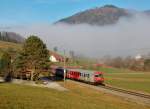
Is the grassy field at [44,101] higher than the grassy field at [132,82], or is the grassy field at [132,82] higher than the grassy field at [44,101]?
the grassy field at [44,101]

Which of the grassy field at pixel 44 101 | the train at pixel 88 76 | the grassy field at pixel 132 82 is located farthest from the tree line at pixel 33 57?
the grassy field at pixel 44 101

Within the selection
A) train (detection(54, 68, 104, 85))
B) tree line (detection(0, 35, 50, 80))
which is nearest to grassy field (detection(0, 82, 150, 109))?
train (detection(54, 68, 104, 85))

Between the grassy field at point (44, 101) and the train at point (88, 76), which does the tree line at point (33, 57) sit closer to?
the train at point (88, 76)

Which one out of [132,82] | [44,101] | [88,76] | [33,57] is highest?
[33,57]

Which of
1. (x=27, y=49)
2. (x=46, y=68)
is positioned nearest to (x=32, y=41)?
(x=27, y=49)

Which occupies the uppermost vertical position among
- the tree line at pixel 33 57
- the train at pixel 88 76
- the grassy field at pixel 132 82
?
the tree line at pixel 33 57

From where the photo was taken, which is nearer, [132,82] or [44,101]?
[44,101]

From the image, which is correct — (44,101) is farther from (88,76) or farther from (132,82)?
(132,82)

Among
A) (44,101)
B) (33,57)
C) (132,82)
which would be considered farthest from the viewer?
(132,82)

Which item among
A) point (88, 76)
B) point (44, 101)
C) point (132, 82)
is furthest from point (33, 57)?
point (44, 101)

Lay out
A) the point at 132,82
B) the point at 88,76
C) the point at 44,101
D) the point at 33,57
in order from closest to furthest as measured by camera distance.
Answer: the point at 44,101 < the point at 88,76 < the point at 33,57 < the point at 132,82

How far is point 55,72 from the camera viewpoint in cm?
13062

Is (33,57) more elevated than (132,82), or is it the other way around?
(33,57)

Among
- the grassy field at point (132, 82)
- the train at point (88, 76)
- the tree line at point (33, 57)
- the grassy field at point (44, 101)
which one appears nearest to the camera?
the grassy field at point (44, 101)
